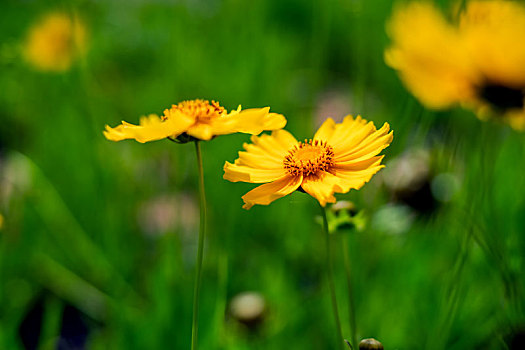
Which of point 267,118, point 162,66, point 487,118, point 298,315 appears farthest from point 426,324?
point 162,66

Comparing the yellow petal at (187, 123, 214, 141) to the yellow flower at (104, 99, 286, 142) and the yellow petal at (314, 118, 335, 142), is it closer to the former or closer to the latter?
the yellow flower at (104, 99, 286, 142)

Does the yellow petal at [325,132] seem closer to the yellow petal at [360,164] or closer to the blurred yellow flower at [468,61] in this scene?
the yellow petal at [360,164]

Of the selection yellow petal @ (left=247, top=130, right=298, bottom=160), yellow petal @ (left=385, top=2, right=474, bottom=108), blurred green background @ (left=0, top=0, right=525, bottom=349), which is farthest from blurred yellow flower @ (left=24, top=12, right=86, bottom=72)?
yellow petal @ (left=247, top=130, right=298, bottom=160)

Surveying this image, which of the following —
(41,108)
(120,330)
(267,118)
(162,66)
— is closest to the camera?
(267,118)

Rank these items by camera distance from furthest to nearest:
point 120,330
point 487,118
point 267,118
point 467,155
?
point 467,155, point 120,330, point 487,118, point 267,118

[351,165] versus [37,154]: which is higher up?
[351,165]

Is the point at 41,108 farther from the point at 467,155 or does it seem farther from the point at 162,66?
the point at 467,155

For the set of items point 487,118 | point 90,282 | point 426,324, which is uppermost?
point 487,118

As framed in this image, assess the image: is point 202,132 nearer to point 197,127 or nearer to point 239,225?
point 197,127
